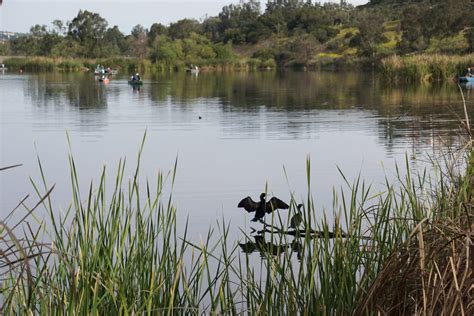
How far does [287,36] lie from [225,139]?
76.6 metres

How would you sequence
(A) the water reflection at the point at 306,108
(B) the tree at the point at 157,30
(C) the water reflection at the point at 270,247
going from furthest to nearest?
1. (B) the tree at the point at 157,30
2. (A) the water reflection at the point at 306,108
3. (C) the water reflection at the point at 270,247

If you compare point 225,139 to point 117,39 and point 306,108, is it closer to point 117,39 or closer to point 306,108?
point 306,108

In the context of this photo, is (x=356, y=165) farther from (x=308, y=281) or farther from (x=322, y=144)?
(x=308, y=281)

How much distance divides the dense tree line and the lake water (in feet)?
110

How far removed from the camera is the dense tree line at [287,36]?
61.1 metres

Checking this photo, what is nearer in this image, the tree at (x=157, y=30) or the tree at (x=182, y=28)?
the tree at (x=182, y=28)

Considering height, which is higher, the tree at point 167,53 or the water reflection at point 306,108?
the tree at point 167,53

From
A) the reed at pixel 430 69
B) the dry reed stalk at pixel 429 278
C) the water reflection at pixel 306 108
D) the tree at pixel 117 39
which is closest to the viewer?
the dry reed stalk at pixel 429 278

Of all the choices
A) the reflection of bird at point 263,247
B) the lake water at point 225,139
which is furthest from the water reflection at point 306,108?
the reflection of bird at point 263,247

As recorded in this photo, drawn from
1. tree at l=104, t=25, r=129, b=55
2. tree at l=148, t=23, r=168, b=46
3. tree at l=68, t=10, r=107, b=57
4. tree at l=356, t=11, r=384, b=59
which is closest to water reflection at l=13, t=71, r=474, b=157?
tree at l=356, t=11, r=384, b=59

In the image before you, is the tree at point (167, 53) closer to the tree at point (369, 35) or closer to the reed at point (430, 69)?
the tree at point (369, 35)

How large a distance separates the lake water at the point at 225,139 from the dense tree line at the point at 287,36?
1325 inches

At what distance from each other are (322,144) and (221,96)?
13.6 meters

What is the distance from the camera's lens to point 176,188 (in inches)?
376
